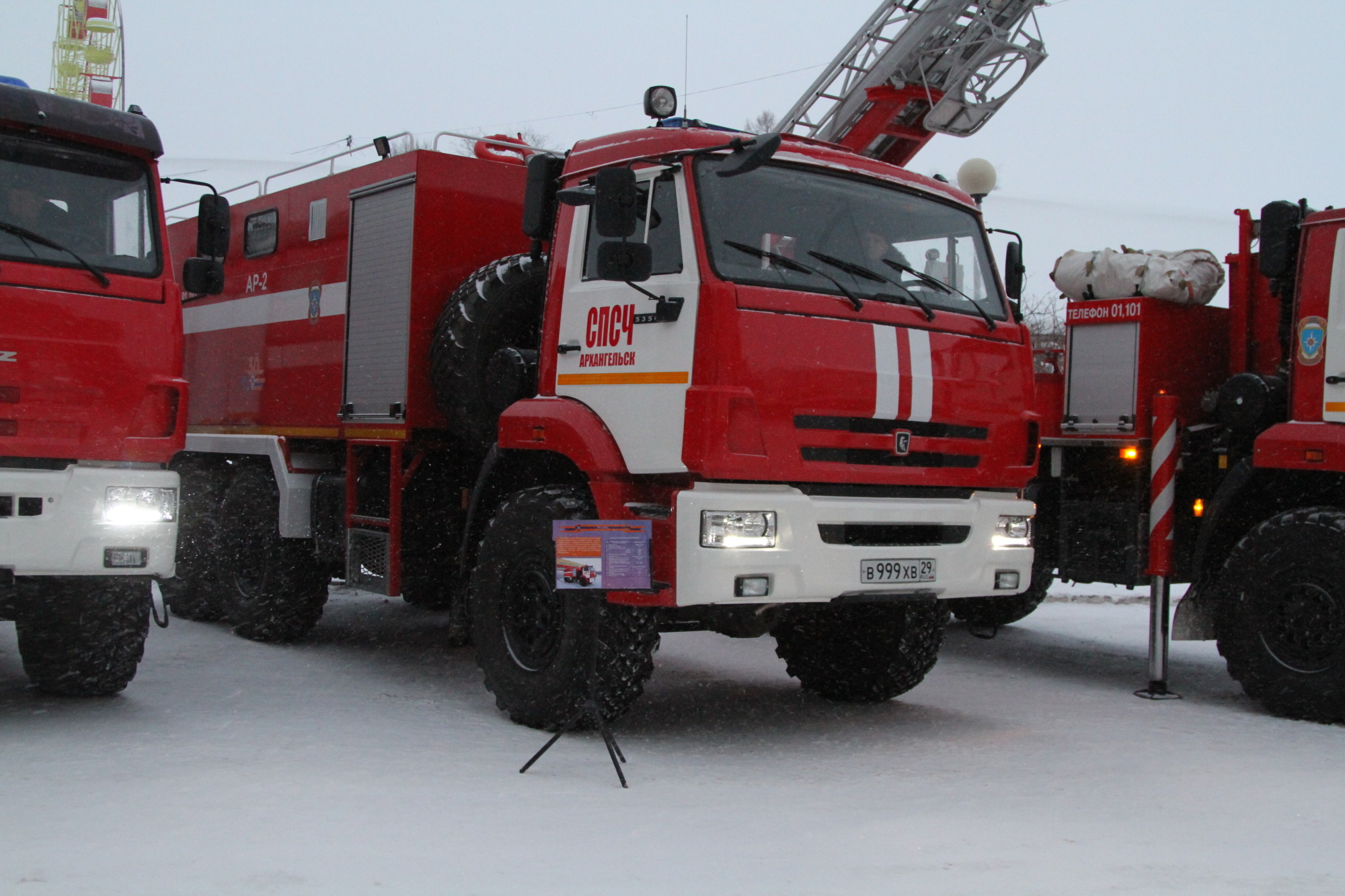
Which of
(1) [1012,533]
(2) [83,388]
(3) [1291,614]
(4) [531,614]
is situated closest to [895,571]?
(1) [1012,533]

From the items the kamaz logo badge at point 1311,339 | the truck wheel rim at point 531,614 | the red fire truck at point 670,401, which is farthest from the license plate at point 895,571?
the kamaz logo badge at point 1311,339

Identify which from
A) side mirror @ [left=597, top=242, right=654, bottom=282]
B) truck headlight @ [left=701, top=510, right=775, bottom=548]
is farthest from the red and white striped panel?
side mirror @ [left=597, top=242, right=654, bottom=282]

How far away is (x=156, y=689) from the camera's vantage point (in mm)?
7234

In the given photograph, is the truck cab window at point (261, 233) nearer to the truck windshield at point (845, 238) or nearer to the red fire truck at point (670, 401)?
the red fire truck at point (670, 401)

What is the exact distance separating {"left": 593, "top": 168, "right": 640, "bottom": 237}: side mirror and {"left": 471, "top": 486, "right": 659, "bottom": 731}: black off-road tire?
1.35 metres

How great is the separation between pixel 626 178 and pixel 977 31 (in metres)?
9.35

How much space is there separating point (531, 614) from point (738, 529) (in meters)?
1.48

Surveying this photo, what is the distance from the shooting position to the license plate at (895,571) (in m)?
5.85

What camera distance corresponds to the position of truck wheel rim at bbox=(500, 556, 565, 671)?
627cm

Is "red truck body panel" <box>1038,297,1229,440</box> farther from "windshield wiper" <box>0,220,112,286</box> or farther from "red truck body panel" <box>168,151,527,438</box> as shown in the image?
"windshield wiper" <box>0,220,112,286</box>

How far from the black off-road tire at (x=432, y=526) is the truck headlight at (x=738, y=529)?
280cm

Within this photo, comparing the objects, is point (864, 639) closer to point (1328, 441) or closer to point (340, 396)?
point (1328, 441)

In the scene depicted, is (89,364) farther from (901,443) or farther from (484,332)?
(901,443)

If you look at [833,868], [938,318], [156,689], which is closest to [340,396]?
[156,689]
